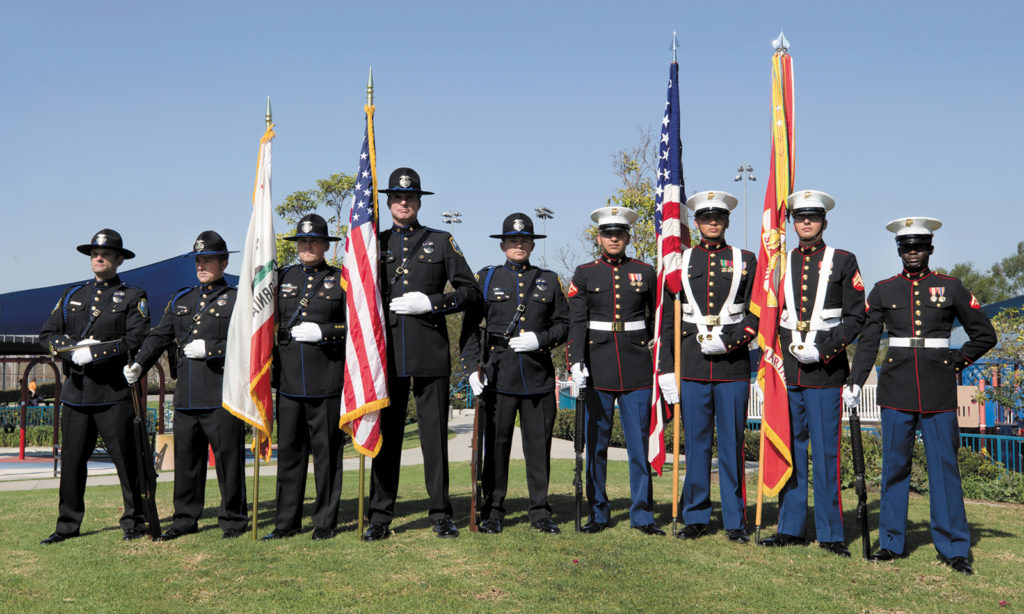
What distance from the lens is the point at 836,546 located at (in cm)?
599

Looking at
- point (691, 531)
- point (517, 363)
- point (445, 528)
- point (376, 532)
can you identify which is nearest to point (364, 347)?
point (517, 363)

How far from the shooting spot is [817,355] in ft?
19.5

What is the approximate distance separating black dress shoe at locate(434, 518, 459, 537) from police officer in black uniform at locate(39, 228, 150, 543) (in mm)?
2414

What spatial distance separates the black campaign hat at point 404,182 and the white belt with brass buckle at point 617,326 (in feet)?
5.54

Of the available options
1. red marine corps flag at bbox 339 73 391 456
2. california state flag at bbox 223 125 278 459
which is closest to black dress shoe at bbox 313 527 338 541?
red marine corps flag at bbox 339 73 391 456

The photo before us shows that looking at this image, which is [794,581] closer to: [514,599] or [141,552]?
[514,599]

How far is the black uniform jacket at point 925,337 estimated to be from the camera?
19.0 feet

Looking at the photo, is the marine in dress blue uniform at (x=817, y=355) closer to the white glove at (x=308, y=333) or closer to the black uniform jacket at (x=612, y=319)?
the black uniform jacket at (x=612, y=319)

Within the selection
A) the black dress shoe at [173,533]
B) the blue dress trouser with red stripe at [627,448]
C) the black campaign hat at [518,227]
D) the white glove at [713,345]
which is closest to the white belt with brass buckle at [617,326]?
the blue dress trouser with red stripe at [627,448]

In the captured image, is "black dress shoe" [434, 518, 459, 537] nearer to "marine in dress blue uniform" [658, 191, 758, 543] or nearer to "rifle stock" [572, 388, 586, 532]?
"rifle stock" [572, 388, 586, 532]

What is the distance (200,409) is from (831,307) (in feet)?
15.9

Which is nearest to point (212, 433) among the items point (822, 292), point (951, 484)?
point (822, 292)

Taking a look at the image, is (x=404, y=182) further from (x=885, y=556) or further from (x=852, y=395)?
(x=885, y=556)

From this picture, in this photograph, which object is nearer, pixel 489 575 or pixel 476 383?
pixel 489 575
